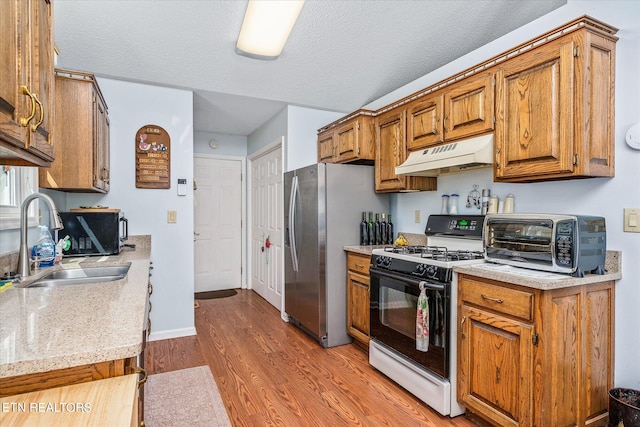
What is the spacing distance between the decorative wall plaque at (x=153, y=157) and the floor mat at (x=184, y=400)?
1684 mm

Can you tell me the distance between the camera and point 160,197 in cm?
338

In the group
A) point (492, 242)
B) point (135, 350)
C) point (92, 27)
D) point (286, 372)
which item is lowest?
point (286, 372)

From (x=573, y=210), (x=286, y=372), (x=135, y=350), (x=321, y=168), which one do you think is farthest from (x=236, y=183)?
(x=135, y=350)

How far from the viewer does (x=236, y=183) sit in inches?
213

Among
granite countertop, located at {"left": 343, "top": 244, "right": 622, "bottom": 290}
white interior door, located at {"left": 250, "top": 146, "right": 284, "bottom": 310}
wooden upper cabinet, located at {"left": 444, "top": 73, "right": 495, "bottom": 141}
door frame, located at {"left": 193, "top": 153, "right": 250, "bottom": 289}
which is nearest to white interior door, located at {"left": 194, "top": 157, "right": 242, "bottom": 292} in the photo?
door frame, located at {"left": 193, "top": 153, "right": 250, "bottom": 289}

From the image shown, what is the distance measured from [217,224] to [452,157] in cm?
381

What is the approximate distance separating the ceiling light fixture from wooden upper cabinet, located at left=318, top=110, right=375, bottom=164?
3.01 ft

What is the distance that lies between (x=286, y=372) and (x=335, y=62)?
2.64 metres

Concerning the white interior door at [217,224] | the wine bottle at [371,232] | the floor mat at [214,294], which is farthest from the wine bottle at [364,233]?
the white interior door at [217,224]

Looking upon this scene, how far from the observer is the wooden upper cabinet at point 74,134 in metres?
2.34

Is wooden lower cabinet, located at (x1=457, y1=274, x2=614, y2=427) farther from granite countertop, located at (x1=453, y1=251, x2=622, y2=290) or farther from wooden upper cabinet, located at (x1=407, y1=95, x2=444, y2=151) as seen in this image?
wooden upper cabinet, located at (x1=407, y1=95, x2=444, y2=151)

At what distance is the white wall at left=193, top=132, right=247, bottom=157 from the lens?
16.8 feet

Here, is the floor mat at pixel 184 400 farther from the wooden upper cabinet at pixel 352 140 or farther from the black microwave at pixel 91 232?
the wooden upper cabinet at pixel 352 140

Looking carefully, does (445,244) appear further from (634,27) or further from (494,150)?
(634,27)
